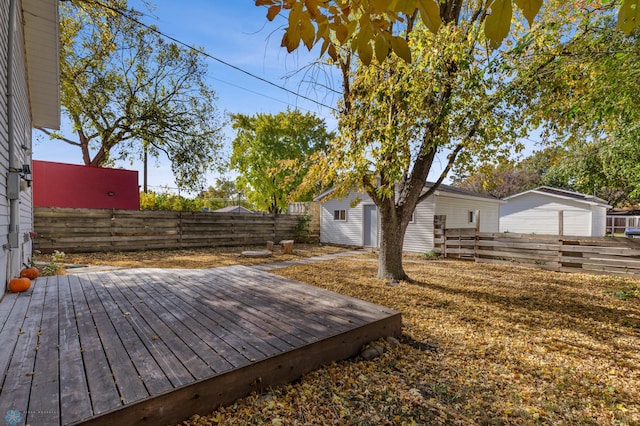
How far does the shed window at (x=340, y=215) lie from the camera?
14117 millimetres

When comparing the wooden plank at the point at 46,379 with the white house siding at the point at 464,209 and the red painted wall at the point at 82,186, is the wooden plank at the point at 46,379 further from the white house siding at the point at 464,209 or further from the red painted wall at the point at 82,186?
the white house siding at the point at 464,209

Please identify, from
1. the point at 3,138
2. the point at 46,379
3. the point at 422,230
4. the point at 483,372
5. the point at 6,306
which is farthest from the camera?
the point at 422,230

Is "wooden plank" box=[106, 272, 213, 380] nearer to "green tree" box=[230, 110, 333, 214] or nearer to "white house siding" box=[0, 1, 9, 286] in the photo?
"white house siding" box=[0, 1, 9, 286]

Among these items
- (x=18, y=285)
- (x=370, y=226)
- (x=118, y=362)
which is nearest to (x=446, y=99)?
(x=118, y=362)

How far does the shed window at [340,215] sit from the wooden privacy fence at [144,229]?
2.26 meters

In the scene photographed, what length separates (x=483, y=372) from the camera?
8.80 feet

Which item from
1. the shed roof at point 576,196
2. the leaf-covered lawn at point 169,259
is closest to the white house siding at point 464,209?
the shed roof at point 576,196

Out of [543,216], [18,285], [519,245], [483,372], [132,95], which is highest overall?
[132,95]

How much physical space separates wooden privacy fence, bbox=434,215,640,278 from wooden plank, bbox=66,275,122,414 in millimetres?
9558

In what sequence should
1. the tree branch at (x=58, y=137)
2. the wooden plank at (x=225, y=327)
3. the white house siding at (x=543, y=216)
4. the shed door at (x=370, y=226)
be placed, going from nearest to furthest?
the wooden plank at (x=225, y=327), the tree branch at (x=58, y=137), the shed door at (x=370, y=226), the white house siding at (x=543, y=216)

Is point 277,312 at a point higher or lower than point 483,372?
higher

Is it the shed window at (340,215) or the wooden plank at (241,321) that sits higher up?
the shed window at (340,215)

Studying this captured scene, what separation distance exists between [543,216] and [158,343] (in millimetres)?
21675

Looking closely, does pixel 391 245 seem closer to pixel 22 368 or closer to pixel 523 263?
pixel 523 263
